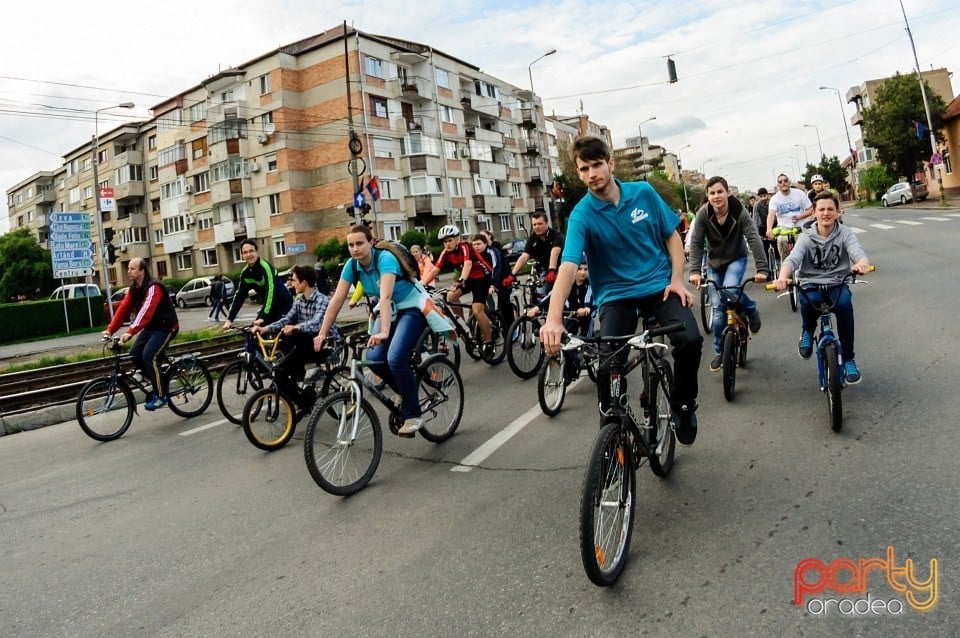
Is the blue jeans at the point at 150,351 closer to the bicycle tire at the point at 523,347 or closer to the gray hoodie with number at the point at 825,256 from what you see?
the bicycle tire at the point at 523,347

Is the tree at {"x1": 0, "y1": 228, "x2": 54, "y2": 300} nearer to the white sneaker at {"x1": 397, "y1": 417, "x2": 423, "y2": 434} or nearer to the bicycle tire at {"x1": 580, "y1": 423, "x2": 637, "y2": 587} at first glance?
the white sneaker at {"x1": 397, "y1": 417, "x2": 423, "y2": 434}

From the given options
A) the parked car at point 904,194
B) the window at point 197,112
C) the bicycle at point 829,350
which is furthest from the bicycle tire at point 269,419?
the parked car at point 904,194

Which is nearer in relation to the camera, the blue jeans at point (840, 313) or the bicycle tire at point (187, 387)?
the blue jeans at point (840, 313)

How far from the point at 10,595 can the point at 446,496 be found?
2.50 m

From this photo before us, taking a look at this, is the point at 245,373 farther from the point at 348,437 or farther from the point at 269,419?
the point at 348,437

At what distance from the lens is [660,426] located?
4.00m

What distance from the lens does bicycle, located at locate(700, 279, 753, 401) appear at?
5.80 m

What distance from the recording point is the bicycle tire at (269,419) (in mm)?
6117

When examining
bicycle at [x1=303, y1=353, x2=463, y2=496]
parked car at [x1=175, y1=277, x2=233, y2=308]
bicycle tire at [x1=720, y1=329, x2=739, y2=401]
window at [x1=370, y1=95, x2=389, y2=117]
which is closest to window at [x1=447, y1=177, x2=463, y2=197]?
window at [x1=370, y1=95, x2=389, y2=117]

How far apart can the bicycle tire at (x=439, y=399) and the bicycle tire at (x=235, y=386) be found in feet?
7.61

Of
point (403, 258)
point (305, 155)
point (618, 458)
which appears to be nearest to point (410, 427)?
point (403, 258)

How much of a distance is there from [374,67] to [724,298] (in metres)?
44.6

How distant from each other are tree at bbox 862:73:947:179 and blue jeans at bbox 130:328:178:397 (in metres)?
50.7

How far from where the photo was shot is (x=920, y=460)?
3959 millimetres
